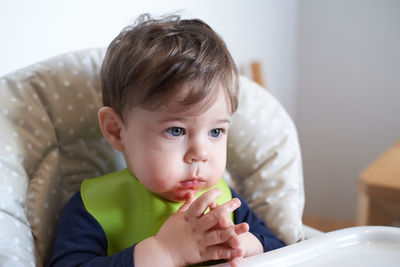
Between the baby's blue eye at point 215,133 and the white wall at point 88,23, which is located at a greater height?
the white wall at point 88,23

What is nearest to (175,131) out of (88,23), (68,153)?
(68,153)

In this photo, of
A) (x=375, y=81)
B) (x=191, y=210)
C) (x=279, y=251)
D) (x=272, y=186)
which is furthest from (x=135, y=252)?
(x=375, y=81)

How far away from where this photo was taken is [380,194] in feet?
4.00

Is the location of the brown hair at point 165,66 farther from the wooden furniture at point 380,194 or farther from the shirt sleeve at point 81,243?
the wooden furniture at point 380,194

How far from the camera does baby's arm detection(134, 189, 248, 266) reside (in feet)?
1.67

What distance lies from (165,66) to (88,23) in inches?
14.4

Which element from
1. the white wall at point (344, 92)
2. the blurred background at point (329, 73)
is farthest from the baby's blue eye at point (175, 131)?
the white wall at point (344, 92)

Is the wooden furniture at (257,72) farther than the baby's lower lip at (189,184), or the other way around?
the wooden furniture at (257,72)

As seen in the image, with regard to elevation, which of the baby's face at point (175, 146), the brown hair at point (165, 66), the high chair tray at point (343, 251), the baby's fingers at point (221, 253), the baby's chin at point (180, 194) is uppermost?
the brown hair at point (165, 66)

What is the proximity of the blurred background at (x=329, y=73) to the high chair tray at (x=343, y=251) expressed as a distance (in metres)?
0.82

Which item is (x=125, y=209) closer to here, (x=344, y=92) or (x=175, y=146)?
(x=175, y=146)

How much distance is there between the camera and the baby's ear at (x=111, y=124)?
0.63 meters

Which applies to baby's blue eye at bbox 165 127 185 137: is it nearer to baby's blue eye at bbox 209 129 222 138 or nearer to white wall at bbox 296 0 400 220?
baby's blue eye at bbox 209 129 222 138

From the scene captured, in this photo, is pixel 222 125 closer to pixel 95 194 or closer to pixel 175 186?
pixel 175 186
